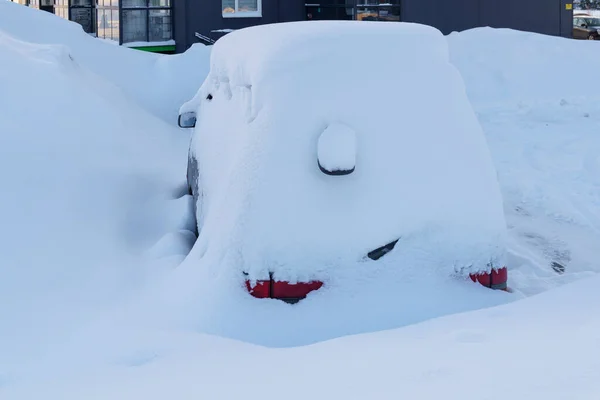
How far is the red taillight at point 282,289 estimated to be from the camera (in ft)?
11.5

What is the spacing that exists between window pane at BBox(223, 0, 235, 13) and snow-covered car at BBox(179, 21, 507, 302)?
16386mm

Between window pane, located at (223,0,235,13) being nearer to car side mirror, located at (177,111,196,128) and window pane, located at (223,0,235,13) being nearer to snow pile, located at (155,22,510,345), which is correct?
car side mirror, located at (177,111,196,128)

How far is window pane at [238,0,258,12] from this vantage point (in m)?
19.9

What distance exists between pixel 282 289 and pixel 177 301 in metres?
0.62

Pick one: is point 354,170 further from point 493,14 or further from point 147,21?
point 493,14

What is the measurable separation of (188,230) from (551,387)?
11.5 ft

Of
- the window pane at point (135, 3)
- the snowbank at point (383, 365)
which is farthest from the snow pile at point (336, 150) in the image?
the window pane at point (135, 3)

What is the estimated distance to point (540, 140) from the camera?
10.5 metres

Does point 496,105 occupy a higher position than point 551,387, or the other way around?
point 496,105

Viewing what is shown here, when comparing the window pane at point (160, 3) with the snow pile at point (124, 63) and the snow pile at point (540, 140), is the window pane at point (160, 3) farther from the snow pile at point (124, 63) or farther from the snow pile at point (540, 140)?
the snow pile at point (540, 140)

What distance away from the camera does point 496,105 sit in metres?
13.2

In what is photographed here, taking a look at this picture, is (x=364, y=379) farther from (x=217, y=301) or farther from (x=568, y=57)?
(x=568, y=57)

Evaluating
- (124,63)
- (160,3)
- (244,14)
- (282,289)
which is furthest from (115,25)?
(282,289)

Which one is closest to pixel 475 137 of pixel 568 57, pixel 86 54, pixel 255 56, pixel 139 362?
pixel 255 56
